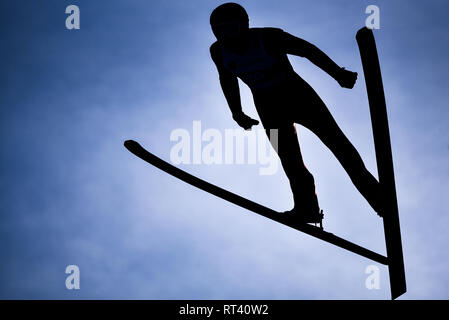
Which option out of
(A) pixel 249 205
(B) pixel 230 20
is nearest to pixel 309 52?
(B) pixel 230 20

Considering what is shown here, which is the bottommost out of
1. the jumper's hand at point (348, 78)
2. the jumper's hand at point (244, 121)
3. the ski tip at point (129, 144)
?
the ski tip at point (129, 144)

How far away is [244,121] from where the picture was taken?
5633 mm

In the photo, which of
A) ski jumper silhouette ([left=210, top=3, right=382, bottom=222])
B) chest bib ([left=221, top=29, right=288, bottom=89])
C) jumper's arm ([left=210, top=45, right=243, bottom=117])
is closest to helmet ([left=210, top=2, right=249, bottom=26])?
ski jumper silhouette ([left=210, top=3, right=382, bottom=222])

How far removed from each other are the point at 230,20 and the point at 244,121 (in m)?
1.19

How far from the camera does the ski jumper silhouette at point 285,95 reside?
508cm

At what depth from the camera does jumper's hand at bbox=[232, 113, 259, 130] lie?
5621 millimetres

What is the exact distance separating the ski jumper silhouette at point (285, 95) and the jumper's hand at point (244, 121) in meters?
0.16

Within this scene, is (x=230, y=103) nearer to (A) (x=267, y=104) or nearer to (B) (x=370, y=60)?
(A) (x=267, y=104)

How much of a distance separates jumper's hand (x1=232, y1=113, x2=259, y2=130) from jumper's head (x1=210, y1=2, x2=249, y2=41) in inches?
37.5

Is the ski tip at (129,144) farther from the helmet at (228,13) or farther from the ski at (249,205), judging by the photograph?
the helmet at (228,13)

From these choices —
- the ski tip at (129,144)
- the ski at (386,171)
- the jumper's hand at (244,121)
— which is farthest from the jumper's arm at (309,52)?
the ski tip at (129,144)

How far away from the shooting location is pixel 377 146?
5234mm

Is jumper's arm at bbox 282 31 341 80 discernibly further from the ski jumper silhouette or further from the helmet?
the helmet
